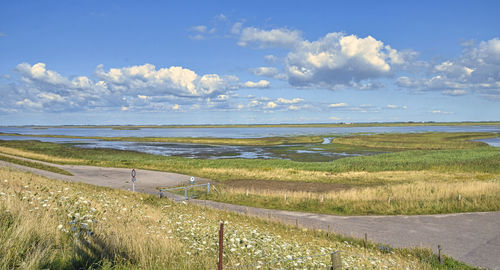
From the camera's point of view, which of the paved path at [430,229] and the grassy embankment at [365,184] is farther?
the grassy embankment at [365,184]

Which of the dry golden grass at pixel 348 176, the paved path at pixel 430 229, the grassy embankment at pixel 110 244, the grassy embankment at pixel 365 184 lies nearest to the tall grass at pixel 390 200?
the grassy embankment at pixel 365 184

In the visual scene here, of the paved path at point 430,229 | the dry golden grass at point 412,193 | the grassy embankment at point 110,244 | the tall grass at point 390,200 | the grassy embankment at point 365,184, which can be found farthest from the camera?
the dry golden grass at point 412,193

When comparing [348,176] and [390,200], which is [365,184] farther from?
[390,200]

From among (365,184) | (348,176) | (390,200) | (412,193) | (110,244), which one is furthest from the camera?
(348,176)

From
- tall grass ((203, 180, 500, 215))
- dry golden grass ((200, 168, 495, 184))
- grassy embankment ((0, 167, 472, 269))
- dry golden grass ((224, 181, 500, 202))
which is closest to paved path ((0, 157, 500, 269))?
tall grass ((203, 180, 500, 215))

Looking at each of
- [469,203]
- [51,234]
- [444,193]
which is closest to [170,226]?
[51,234]

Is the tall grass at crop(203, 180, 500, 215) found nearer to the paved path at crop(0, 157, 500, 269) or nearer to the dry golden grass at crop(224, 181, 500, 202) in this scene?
the dry golden grass at crop(224, 181, 500, 202)

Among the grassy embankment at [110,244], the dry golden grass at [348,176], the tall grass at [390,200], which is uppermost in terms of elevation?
the grassy embankment at [110,244]

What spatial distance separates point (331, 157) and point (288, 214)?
168ft

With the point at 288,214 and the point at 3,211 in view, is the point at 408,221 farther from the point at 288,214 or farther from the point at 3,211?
the point at 3,211

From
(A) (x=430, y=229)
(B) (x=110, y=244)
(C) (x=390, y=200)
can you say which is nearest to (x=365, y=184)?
(C) (x=390, y=200)

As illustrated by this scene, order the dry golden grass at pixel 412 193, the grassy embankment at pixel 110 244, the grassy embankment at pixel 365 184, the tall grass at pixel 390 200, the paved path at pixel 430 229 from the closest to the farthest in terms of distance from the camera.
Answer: the grassy embankment at pixel 110 244 < the paved path at pixel 430 229 < the tall grass at pixel 390 200 < the grassy embankment at pixel 365 184 < the dry golden grass at pixel 412 193

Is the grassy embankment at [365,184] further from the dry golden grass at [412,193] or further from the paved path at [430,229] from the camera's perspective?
the paved path at [430,229]

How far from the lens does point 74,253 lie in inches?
290
